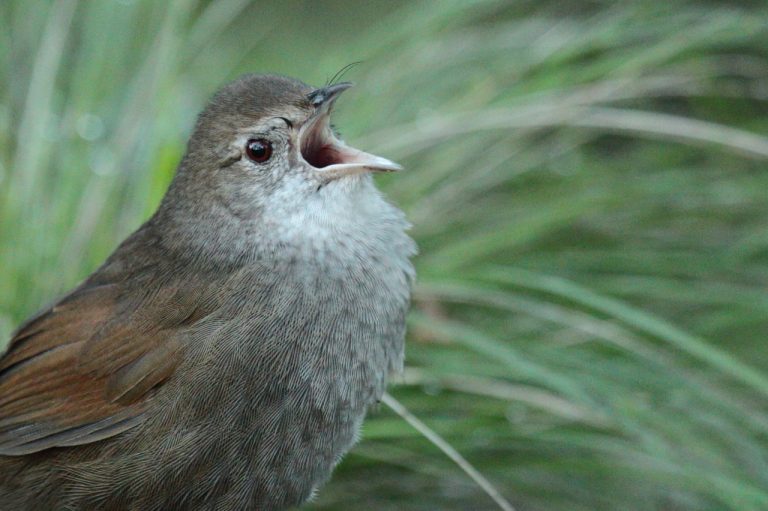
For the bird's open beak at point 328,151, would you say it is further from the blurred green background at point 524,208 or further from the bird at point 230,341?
the blurred green background at point 524,208

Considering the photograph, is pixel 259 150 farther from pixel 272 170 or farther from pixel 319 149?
pixel 319 149

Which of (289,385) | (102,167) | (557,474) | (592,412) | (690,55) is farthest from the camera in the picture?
(690,55)

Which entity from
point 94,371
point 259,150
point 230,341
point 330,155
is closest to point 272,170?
point 259,150

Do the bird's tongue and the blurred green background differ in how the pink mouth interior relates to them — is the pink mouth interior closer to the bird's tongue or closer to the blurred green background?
the bird's tongue

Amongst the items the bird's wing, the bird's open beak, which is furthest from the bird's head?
the bird's wing

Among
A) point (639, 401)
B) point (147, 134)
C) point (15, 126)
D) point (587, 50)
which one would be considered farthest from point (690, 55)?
point (15, 126)

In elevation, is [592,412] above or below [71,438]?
above

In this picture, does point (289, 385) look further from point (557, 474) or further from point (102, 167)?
point (102, 167)
